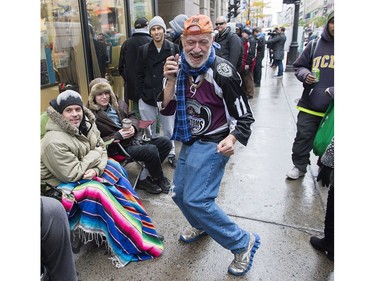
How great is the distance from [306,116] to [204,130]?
1840 millimetres

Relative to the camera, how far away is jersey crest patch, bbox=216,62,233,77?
2.02 m

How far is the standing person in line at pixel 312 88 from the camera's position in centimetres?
316

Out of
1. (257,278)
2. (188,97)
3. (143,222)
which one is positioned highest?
(188,97)

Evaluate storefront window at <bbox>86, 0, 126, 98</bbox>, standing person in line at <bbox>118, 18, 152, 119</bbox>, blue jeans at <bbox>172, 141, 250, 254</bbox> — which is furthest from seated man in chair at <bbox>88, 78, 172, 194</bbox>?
storefront window at <bbox>86, 0, 126, 98</bbox>

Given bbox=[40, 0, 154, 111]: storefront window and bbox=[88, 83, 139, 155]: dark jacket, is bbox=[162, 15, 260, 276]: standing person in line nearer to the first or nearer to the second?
bbox=[88, 83, 139, 155]: dark jacket

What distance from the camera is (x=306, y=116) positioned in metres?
3.50

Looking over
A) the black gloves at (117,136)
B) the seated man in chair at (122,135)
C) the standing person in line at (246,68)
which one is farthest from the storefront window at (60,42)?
the standing person in line at (246,68)

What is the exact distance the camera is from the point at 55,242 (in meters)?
1.79

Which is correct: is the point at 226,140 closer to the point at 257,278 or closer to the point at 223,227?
the point at 223,227

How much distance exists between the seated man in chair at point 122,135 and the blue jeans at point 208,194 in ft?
4.05

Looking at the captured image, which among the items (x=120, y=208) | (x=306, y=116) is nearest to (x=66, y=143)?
(x=120, y=208)

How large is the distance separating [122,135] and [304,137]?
81.9 inches

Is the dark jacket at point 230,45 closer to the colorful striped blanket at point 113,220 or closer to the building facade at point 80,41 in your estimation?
A: the building facade at point 80,41

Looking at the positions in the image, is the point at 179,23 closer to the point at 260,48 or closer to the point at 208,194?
the point at 208,194
